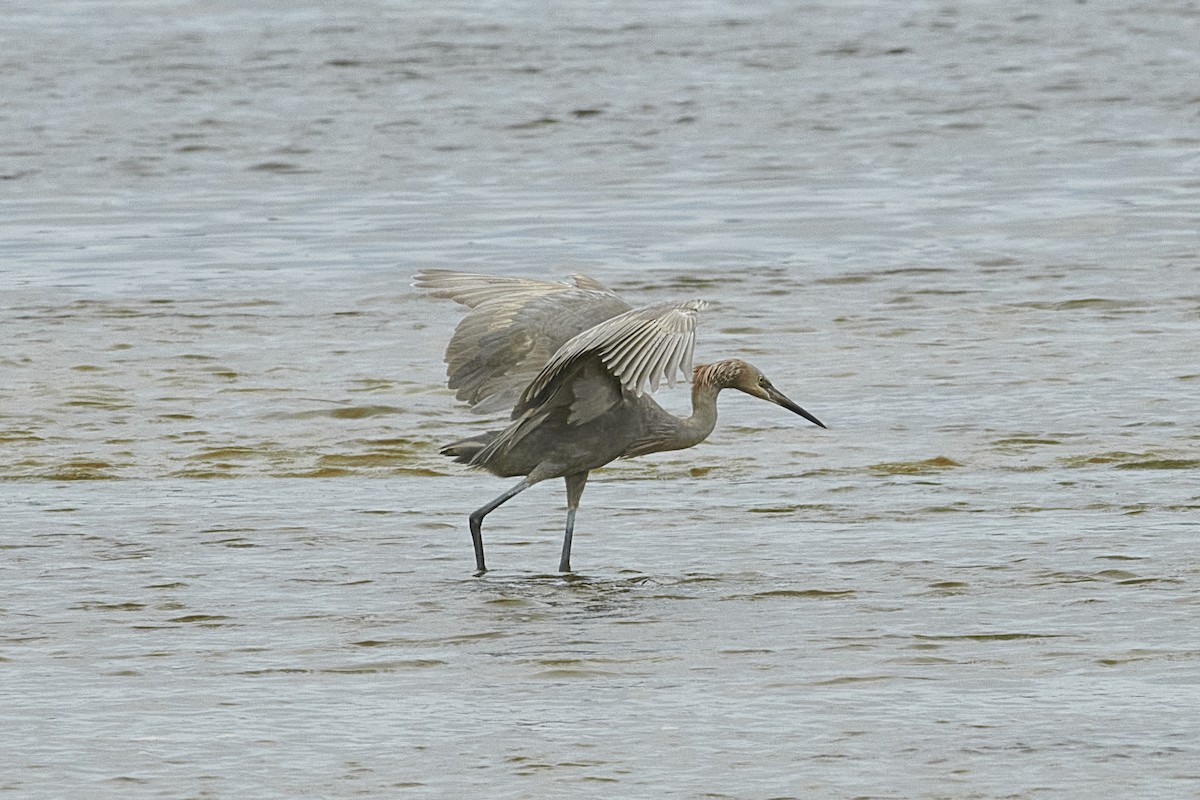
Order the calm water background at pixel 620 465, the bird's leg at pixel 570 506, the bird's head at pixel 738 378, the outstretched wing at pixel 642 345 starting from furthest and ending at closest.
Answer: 1. the bird's head at pixel 738 378
2. the bird's leg at pixel 570 506
3. the outstretched wing at pixel 642 345
4. the calm water background at pixel 620 465

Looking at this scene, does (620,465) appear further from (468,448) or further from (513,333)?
(513,333)

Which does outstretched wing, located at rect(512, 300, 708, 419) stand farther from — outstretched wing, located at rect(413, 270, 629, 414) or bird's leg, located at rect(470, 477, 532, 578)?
bird's leg, located at rect(470, 477, 532, 578)

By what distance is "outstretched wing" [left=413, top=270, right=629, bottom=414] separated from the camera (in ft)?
31.3

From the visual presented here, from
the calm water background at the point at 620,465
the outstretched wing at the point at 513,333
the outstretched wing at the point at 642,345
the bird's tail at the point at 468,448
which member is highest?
the outstretched wing at the point at 642,345

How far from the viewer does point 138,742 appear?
6.95 meters

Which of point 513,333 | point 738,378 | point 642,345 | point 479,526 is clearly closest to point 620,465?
point 738,378

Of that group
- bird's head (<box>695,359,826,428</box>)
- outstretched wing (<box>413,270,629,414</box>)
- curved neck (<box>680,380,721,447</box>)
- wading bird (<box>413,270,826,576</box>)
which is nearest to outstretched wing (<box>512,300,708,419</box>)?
wading bird (<box>413,270,826,576</box>)

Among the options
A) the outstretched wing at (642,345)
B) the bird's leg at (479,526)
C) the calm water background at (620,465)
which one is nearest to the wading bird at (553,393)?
the bird's leg at (479,526)

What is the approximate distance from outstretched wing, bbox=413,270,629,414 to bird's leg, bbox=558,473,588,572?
1.26ft

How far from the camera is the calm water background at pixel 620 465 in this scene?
276 inches

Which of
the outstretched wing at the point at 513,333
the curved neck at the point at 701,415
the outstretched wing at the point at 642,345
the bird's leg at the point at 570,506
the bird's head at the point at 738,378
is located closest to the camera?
the outstretched wing at the point at 642,345

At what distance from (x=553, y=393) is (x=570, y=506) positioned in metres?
0.50

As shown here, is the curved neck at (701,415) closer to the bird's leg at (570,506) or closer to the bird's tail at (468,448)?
the bird's leg at (570,506)

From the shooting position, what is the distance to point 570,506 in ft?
31.4
